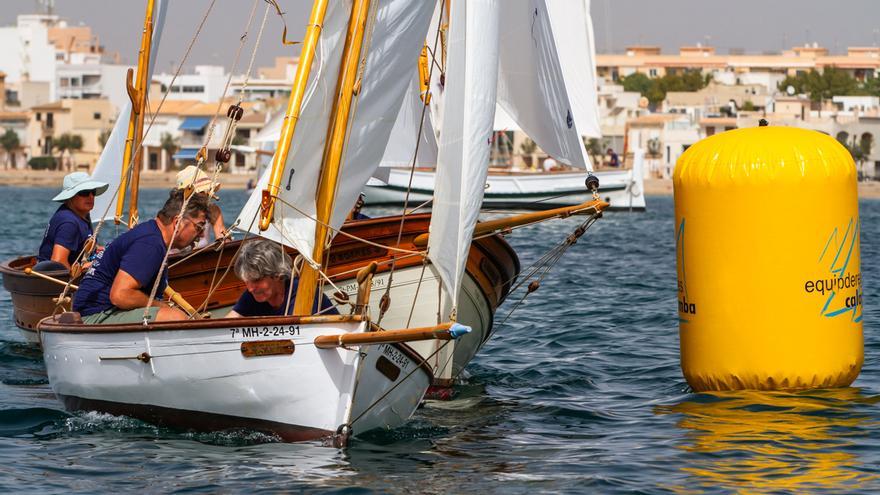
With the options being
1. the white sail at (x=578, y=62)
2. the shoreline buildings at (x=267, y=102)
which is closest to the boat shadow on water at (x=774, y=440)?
the white sail at (x=578, y=62)

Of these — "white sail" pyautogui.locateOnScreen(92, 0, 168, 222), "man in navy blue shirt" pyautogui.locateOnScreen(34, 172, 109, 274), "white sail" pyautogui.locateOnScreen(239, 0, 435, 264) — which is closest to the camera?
"white sail" pyautogui.locateOnScreen(239, 0, 435, 264)

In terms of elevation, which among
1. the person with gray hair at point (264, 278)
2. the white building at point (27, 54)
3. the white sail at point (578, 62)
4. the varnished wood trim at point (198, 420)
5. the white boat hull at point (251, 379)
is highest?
the white building at point (27, 54)

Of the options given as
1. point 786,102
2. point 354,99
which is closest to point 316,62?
point 354,99

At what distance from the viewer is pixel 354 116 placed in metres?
10.7

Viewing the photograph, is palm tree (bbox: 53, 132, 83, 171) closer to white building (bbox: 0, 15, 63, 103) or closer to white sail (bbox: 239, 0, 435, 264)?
white building (bbox: 0, 15, 63, 103)

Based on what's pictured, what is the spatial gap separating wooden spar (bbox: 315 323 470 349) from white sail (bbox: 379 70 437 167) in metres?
7.21

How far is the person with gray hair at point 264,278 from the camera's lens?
10102 mm

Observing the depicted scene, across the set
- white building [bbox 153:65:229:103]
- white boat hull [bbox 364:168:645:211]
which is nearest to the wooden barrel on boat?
white boat hull [bbox 364:168:645:211]

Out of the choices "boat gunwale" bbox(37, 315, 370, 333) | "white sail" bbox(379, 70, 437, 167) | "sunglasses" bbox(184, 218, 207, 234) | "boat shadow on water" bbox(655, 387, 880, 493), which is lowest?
"boat shadow on water" bbox(655, 387, 880, 493)

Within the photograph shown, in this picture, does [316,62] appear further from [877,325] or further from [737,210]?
[877,325]

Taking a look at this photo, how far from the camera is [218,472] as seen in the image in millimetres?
9562

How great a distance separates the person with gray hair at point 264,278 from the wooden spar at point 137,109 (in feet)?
19.6

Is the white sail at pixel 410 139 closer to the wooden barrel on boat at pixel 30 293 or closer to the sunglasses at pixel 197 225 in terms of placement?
the wooden barrel on boat at pixel 30 293

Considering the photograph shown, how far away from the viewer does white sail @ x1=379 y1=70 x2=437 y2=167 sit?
17047mm
